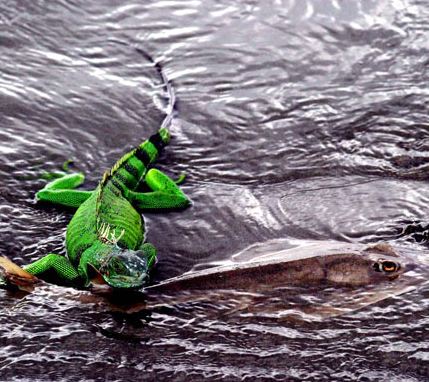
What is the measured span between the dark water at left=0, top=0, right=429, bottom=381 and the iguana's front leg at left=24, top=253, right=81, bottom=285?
0.17 meters

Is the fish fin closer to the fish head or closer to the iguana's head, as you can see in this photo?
the fish head

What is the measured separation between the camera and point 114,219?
18.4 feet

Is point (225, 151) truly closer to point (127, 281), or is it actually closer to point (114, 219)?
point (114, 219)

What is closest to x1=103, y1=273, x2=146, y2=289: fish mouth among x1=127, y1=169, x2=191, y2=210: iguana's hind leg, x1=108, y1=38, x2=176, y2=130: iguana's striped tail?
x1=127, y1=169, x2=191, y2=210: iguana's hind leg

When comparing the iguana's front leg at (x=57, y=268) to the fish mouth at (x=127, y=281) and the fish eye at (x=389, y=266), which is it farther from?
the fish eye at (x=389, y=266)

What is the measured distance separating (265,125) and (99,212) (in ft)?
6.64

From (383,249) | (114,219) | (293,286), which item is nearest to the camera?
(293,286)

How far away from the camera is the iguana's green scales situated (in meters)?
4.92

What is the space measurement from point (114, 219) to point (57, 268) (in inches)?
24.0

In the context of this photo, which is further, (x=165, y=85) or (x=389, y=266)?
(x=165, y=85)

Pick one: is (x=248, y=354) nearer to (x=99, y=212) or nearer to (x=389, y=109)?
(x=99, y=212)

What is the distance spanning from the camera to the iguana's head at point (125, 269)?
4793 millimetres

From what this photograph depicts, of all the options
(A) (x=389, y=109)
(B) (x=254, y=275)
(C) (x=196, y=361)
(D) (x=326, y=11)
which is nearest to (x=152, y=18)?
(D) (x=326, y=11)

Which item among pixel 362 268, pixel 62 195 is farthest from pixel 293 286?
pixel 62 195
